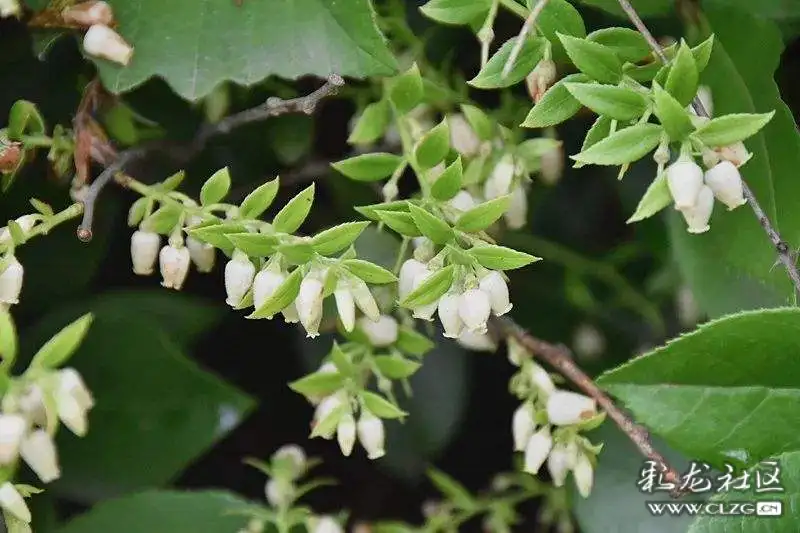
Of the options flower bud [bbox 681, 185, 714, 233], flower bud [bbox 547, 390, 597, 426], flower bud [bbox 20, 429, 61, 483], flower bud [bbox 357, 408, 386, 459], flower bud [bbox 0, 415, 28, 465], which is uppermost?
flower bud [bbox 681, 185, 714, 233]

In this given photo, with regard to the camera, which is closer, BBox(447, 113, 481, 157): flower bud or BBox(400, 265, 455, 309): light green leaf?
BBox(400, 265, 455, 309): light green leaf

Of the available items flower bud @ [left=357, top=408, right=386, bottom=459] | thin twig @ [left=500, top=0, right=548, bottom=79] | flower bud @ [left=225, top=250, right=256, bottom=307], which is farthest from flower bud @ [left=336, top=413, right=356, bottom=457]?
thin twig @ [left=500, top=0, right=548, bottom=79]

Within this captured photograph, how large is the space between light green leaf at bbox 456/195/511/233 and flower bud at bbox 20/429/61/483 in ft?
0.78

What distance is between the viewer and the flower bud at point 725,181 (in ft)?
1.42

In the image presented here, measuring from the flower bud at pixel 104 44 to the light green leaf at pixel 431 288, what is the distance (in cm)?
23

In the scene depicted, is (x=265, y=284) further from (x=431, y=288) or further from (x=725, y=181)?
(x=725, y=181)

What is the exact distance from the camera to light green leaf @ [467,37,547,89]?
Result: 1.58ft

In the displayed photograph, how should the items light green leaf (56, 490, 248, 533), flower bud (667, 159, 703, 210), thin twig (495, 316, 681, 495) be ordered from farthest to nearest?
light green leaf (56, 490, 248, 533)
thin twig (495, 316, 681, 495)
flower bud (667, 159, 703, 210)

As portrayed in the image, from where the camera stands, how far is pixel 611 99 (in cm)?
45

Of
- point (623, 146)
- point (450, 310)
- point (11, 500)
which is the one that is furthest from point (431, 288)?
point (11, 500)

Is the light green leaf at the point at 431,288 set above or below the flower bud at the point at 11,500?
above

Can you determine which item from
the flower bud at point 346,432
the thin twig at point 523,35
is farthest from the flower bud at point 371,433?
the thin twig at point 523,35

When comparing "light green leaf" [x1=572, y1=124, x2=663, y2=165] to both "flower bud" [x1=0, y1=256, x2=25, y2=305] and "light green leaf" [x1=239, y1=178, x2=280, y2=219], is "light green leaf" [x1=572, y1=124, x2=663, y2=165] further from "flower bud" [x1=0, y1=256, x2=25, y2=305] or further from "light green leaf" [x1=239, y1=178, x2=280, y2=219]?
"flower bud" [x1=0, y1=256, x2=25, y2=305]

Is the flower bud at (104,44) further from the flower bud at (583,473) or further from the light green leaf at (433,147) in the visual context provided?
the flower bud at (583,473)
